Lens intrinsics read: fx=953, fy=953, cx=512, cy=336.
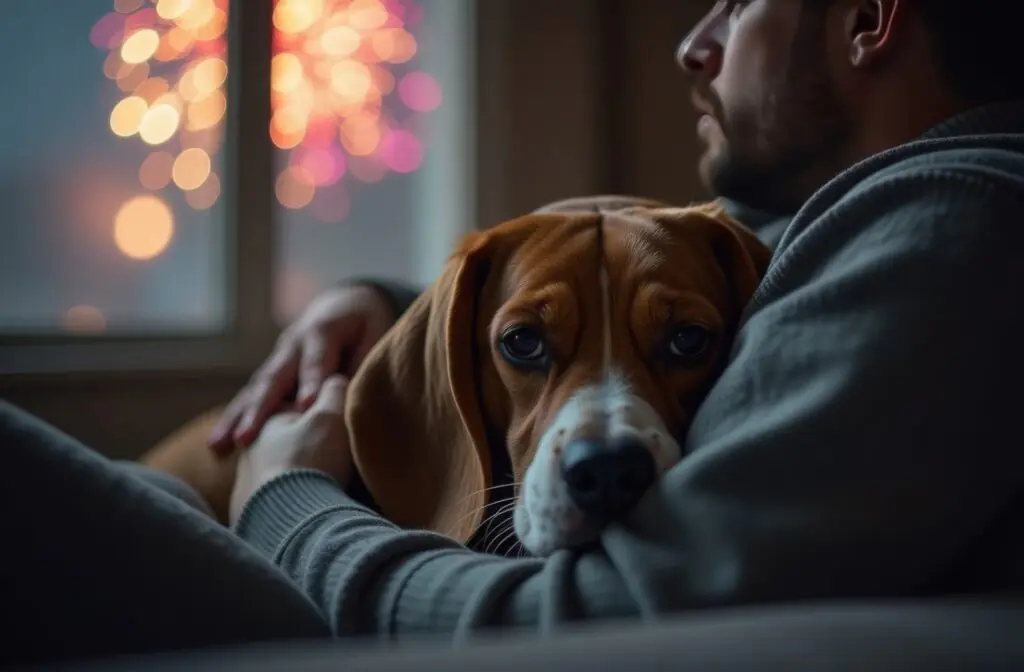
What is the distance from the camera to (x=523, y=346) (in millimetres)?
1155

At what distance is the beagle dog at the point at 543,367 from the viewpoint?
1006mm

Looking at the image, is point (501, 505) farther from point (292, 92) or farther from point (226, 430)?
point (292, 92)

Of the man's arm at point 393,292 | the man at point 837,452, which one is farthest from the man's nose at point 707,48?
the man's arm at point 393,292

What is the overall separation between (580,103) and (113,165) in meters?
1.70

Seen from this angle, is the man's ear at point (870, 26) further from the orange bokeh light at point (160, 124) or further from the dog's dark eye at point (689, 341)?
the orange bokeh light at point (160, 124)

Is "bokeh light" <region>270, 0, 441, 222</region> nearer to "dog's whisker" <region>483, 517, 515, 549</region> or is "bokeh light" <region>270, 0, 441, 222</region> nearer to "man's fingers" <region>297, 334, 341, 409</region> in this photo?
"man's fingers" <region>297, 334, 341, 409</region>

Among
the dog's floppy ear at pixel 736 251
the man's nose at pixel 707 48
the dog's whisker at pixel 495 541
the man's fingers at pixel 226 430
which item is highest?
the man's nose at pixel 707 48

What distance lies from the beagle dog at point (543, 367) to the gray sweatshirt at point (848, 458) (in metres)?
0.16

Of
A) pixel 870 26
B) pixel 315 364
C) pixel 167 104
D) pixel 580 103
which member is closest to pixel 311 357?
pixel 315 364

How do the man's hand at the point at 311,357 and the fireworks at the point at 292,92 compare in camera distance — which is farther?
the fireworks at the point at 292,92

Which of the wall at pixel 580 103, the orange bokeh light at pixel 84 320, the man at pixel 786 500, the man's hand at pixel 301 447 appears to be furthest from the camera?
the wall at pixel 580 103

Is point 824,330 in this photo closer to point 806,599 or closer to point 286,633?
point 806,599

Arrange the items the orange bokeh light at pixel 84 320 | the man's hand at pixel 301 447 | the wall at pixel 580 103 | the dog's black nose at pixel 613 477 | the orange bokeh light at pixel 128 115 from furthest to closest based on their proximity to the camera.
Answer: the wall at pixel 580 103, the orange bokeh light at pixel 128 115, the orange bokeh light at pixel 84 320, the man's hand at pixel 301 447, the dog's black nose at pixel 613 477

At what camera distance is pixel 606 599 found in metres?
0.74
